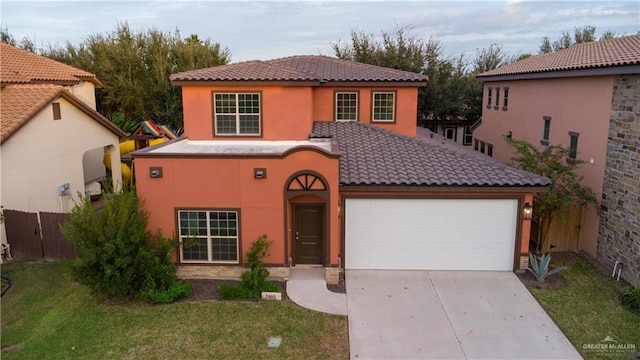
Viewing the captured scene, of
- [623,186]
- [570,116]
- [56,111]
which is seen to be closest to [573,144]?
[570,116]

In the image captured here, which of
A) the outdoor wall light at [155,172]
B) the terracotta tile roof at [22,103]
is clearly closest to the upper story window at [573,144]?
the outdoor wall light at [155,172]

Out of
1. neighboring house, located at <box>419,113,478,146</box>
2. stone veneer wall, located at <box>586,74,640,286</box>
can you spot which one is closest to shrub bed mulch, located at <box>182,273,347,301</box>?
stone veneer wall, located at <box>586,74,640,286</box>

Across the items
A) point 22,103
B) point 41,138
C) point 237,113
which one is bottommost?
point 41,138

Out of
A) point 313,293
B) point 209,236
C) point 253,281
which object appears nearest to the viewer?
point 253,281

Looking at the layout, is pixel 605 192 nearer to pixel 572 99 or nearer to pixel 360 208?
pixel 572 99

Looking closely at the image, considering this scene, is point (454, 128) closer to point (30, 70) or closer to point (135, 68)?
point (135, 68)

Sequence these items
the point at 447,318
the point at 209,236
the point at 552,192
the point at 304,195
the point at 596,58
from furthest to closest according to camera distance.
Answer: the point at 596,58
the point at 552,192
the point at 209,236
the point at 304,195
the point at 447,318
